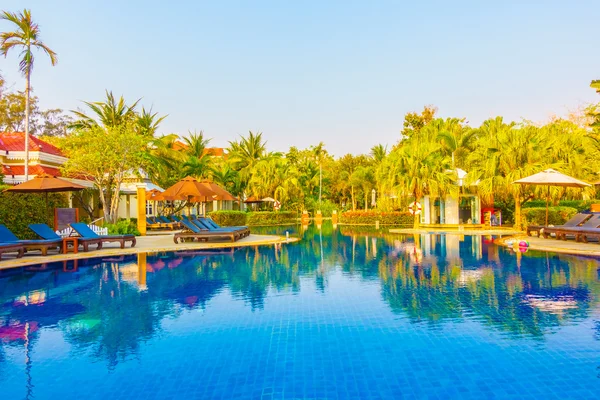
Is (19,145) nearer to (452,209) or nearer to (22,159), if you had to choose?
(22,159)

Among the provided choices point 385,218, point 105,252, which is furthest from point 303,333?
→ point 385,218

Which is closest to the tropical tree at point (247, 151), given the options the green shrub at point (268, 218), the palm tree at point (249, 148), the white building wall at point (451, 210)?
the palm tree at point (249, 148)

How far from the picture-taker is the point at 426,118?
156ft

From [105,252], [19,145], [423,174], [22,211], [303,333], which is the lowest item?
[303,333]

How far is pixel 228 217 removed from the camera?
97.9 feet

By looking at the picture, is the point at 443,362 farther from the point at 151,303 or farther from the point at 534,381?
the point at 151,303

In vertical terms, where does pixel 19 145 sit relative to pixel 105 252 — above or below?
above

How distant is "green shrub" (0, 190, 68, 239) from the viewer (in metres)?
16.3

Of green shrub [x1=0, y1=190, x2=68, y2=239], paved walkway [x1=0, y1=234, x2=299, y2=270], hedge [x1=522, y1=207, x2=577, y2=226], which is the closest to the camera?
paved walkway [x1=0, y1=234, x2=299, y2=270]

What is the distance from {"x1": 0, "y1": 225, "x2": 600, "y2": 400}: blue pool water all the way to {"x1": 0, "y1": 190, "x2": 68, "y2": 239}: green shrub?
560cm

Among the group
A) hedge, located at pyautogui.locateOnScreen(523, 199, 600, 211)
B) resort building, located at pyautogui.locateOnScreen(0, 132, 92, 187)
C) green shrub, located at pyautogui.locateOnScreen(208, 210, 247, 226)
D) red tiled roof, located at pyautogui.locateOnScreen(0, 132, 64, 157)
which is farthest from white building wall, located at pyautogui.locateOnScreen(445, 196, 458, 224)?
red tiled roof, located at pyautogui.locateOnScreen(0, 132, 64, 157)

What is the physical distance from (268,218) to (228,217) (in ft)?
19.3

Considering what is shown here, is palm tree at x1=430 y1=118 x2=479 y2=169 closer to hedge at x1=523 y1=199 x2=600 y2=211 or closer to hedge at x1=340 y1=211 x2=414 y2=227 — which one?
hedge at x1=340 y1=211 x2=414 y2=227

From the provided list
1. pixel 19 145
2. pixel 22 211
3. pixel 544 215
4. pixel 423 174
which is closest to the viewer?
pixel 22 211
